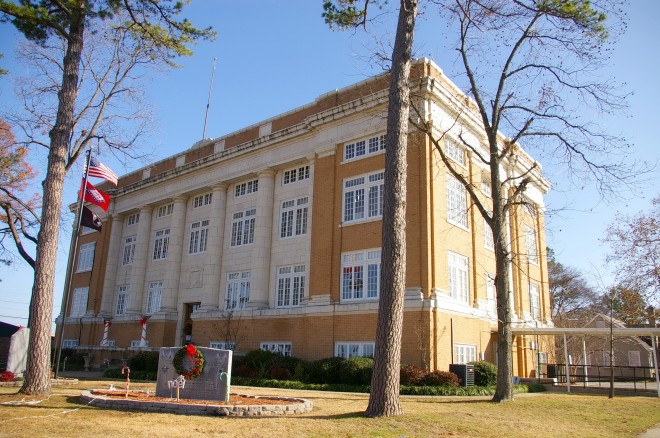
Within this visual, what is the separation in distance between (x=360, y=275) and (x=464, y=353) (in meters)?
5.73

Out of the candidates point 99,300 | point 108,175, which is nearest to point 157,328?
point 99,300

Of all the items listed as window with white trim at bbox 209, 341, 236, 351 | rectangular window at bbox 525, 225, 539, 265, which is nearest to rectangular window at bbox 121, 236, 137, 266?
window with white trim at bbox 209, 341, 236, 351

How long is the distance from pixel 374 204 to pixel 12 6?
15.7 m

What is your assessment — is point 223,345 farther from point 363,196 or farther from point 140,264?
point 140,264

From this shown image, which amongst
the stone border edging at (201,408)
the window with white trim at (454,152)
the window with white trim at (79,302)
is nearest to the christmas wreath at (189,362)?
the stone border edging at (201,408)

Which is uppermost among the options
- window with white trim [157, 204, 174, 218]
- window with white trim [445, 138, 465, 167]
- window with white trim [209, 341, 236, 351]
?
window with white trim [445, 138, 465, 167]

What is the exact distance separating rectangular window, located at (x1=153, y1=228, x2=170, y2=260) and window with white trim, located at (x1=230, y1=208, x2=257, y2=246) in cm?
698

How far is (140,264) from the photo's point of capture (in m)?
37.8

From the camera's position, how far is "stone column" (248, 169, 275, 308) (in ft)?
93.6

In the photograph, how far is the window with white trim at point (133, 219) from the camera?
41.2 m

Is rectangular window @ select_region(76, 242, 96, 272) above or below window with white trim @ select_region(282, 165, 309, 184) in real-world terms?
below

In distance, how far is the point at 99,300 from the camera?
4094 centimetres

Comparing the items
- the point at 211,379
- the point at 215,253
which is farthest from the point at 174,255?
the point at 211,379

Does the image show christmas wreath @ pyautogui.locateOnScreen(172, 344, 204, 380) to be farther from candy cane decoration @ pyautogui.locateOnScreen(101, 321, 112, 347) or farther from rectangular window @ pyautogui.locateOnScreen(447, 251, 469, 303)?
candy cane decoration @ pyautogui.locateOnScreen(101, 321, 112, 347)
